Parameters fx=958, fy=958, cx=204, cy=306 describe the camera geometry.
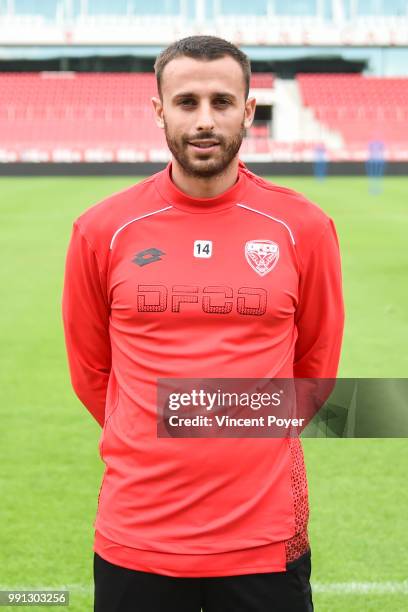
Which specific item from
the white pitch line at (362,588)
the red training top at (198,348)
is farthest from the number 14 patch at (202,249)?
the white pitch line at (362,588)

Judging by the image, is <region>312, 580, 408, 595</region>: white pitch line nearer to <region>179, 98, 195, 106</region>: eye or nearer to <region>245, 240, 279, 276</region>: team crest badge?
<region>245, 240, 279, 276</region>: team crest badge

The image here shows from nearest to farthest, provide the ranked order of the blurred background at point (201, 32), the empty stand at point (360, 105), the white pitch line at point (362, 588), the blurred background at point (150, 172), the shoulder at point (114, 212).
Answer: the shoulder at point (114, 212), the white pitch line at point (362, 588), the blurred background at point (150, 172), the empty stand at point (360, 105), the blurred background at point (201, 32)

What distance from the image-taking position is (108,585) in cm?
207

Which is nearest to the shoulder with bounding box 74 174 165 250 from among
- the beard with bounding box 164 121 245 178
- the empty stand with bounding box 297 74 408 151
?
the beard with bounding box 164 121 245 178

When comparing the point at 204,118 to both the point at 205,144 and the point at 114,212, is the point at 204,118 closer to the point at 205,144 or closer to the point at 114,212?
the point at 205,144

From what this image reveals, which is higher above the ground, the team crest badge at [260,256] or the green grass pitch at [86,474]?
the team crest badge at [260,256]

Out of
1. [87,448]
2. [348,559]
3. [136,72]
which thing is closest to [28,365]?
[87,448]

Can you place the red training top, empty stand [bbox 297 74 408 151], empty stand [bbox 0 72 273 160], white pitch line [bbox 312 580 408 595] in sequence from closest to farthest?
the red training top < white pitch line [bbox 312 580 408 595] < empty stand [bbox 0 72 273 160] < empty stand [bbox 297 74 408 151]

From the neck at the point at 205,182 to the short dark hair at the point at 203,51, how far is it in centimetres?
18

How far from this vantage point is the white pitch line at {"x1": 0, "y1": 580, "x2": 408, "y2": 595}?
3896 millimetres

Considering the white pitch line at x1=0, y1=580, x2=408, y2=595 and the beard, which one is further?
the white pitch line at x1=0, y1=580, x2=408, y2=595

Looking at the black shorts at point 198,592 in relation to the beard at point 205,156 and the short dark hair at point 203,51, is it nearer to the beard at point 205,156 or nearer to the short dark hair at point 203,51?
the beard at point 205,156

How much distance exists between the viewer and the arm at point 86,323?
7.34ft
